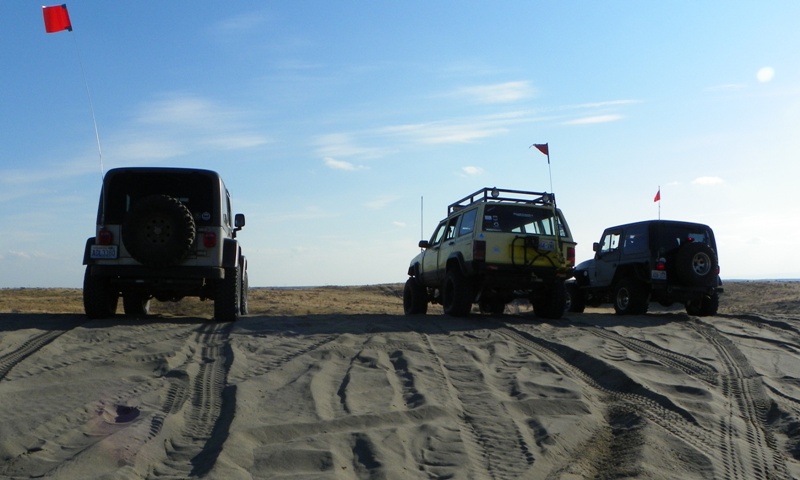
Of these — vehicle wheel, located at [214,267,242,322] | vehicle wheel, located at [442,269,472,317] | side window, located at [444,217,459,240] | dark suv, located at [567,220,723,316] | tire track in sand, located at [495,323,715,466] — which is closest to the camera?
tire track in sand, located at [495,323,715,466]

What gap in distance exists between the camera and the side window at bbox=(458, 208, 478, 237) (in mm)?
12477

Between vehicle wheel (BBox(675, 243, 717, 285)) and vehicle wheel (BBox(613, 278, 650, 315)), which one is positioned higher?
vehicle wheel (BBox(675, 243, 717, 285))

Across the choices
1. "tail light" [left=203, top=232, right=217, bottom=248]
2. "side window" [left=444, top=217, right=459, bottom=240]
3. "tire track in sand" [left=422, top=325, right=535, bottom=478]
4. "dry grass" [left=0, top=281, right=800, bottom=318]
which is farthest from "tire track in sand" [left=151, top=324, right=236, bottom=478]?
"dry grass" [left=0, top=281, right=800, bottom=318]

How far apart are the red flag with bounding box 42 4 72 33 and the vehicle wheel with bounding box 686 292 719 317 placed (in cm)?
1168

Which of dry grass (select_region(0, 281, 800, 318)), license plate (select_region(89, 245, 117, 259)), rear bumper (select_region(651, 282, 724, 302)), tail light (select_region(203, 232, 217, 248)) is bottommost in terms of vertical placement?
dry grass (select_region(0, 281, 800, 318))

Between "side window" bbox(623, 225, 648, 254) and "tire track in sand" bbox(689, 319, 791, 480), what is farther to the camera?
Answer: "side window" bbox(623, 225, 648, 254)

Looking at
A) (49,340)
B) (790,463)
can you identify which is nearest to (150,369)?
(49,340)

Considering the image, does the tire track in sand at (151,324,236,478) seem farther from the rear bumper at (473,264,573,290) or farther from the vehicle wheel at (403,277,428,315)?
the vehicle wheel at (403,277,428,315)

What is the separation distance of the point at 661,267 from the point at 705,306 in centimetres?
131

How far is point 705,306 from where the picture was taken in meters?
14.1

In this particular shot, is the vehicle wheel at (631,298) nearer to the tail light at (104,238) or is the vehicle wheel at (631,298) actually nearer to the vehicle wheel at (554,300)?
the vehicle wheel at (554,300)

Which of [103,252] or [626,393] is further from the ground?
[103,252]

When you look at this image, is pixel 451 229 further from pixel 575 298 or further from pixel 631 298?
pixel 575 298

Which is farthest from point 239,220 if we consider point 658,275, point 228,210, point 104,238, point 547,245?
point 658,275
